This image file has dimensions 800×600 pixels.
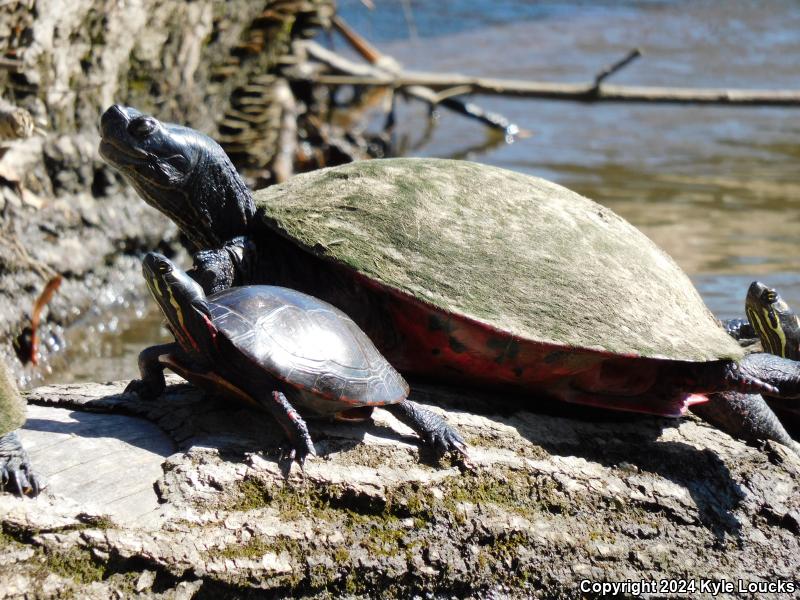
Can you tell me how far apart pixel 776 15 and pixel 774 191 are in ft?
35.5

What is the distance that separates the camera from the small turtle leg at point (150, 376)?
3.37m

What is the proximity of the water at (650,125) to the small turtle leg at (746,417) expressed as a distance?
2.79m

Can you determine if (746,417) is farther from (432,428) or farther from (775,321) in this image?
(432,428)

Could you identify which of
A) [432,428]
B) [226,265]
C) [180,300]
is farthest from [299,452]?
[226,265]

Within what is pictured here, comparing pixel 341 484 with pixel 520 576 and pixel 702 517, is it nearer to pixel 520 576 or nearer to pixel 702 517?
pixel 520 576

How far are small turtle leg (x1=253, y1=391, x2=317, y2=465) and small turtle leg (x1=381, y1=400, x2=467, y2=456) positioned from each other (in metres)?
0.36

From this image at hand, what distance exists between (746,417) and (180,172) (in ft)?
7.59

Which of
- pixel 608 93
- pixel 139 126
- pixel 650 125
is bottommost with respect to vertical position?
pixel 650 125

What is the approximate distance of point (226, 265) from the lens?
3.73 m

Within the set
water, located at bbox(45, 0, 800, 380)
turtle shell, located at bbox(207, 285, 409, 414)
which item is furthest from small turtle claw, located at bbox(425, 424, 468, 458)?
water, located at bbox(45, 0, 800, 380)

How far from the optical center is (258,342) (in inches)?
121

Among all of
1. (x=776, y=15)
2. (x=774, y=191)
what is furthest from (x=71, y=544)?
(x=776, y=15)

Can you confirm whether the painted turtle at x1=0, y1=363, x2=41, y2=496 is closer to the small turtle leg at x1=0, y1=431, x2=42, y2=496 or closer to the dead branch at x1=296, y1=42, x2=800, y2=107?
the small turtle leg at x1=0, y1=431, x2=42, y2=496

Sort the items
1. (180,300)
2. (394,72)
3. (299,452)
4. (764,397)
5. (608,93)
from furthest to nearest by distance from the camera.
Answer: (394,72) → (608,93) → (764,397) → (299,452) → (180,300)
